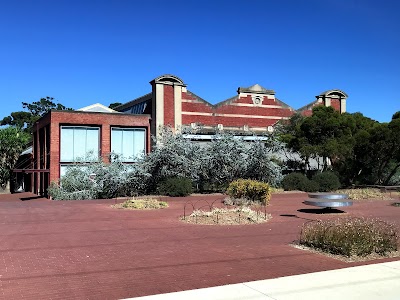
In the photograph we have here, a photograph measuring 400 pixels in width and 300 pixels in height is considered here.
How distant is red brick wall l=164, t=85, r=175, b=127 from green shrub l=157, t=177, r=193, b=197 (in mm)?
13971

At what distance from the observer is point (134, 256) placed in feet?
29.4

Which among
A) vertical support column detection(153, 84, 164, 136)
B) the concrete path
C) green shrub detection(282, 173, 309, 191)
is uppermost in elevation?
vertical support column detection(153, 84, 164, 136)

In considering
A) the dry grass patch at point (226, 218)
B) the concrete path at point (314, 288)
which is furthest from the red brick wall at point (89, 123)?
the concrete path at point (314, 288)

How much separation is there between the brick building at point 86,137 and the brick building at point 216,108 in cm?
383

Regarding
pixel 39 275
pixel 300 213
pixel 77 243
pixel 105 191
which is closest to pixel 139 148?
pixel 105 191

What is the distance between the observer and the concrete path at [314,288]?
20.0ft

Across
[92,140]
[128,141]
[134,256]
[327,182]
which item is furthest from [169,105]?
[134,256]

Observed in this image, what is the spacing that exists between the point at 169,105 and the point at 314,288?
33.1 meters

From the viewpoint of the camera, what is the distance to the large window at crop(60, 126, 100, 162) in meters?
31.5

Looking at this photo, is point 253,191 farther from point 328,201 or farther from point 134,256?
point 134,256

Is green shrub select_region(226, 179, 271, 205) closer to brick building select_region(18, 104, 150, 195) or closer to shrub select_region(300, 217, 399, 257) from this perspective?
shrub select_region(300, 217, 399, 257)

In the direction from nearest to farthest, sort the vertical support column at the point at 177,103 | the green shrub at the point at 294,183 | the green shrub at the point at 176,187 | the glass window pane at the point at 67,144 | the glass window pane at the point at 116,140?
1. the green shrub at the point at 176,187
2. the green shrub at the point at 294,183
3. the glass window pane at the point at 67,144
4. the glass window pane at the point at 116,140
5. the vertical support column at the point at 177,103

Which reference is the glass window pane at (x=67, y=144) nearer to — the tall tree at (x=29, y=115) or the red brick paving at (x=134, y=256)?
the red brick paving at (x=134, y=256)

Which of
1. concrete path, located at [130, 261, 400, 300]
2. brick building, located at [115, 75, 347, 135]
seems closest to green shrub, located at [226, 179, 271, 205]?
concrete path, located at [130, 261, 400, 300]
